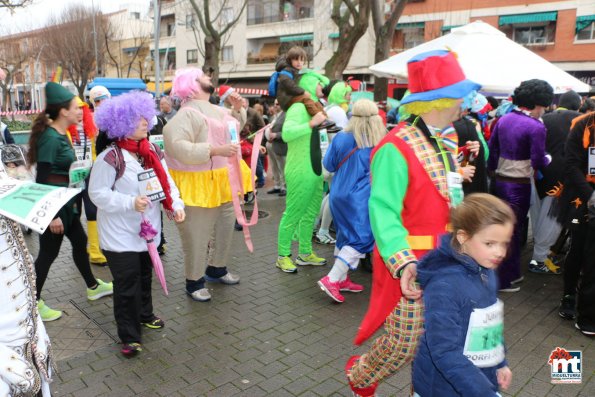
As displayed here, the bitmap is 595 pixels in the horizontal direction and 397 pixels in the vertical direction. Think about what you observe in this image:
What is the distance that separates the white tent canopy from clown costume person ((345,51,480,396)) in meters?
4.36

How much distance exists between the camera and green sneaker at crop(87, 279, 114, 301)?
14.9 ft

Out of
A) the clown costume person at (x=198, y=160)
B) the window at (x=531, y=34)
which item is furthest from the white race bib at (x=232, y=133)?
the window at (x=531, y=34)

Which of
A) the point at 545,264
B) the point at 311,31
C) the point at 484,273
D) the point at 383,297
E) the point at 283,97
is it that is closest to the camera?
the point at 484,273

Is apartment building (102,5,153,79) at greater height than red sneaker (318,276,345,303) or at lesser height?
greater

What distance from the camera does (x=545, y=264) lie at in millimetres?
5660

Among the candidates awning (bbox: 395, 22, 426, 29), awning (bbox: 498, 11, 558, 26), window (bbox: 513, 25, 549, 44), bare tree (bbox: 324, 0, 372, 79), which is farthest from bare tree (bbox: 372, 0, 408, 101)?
awning (bbox: 395, 22, 426, 29)

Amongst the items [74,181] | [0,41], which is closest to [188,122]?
[74,181]

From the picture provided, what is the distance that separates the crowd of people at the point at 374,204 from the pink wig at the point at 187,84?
0.04 ft

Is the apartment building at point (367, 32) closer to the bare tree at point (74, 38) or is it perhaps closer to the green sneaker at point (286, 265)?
the bare tree at point (74, 38)

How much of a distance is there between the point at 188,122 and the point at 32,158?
4.36ft

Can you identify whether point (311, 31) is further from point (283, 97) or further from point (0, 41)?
point (283, 97)

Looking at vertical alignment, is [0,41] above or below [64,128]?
above

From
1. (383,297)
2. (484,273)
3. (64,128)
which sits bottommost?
(383,297)

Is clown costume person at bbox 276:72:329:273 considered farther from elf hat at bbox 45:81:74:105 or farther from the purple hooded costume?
elf hat at bbox 45:81:74:105
